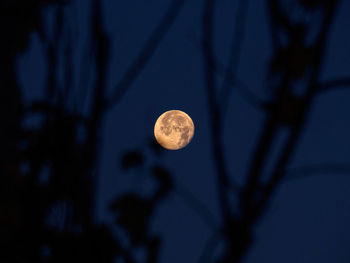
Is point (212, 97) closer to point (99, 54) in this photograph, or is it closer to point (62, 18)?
point (99, 54)

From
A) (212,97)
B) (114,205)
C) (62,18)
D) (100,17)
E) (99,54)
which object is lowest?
(114,205)

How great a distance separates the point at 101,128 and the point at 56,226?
1.37ft

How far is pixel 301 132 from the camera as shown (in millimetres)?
853

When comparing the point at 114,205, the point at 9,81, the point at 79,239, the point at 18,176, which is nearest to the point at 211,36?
the point at 79,239

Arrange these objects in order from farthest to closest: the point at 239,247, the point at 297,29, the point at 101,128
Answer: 1. the point at 101,128
2. the point at 297,29
3. the point at 239,247

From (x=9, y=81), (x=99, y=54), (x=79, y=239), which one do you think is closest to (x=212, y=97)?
(x=99, y=54)

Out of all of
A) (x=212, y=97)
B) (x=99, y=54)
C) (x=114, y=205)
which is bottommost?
(x=114, y=205)

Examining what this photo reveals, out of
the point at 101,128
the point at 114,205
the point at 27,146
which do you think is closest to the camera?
the point at 101,128

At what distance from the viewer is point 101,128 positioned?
3.54ft

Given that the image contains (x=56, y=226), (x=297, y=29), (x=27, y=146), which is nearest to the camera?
(x=297, y=29)

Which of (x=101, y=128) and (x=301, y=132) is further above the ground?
(x=101, y=128)

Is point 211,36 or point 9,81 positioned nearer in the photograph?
point 211,36

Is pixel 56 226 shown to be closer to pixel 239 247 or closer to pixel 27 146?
pixel 27 146

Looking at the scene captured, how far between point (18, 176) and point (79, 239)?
0.52m
